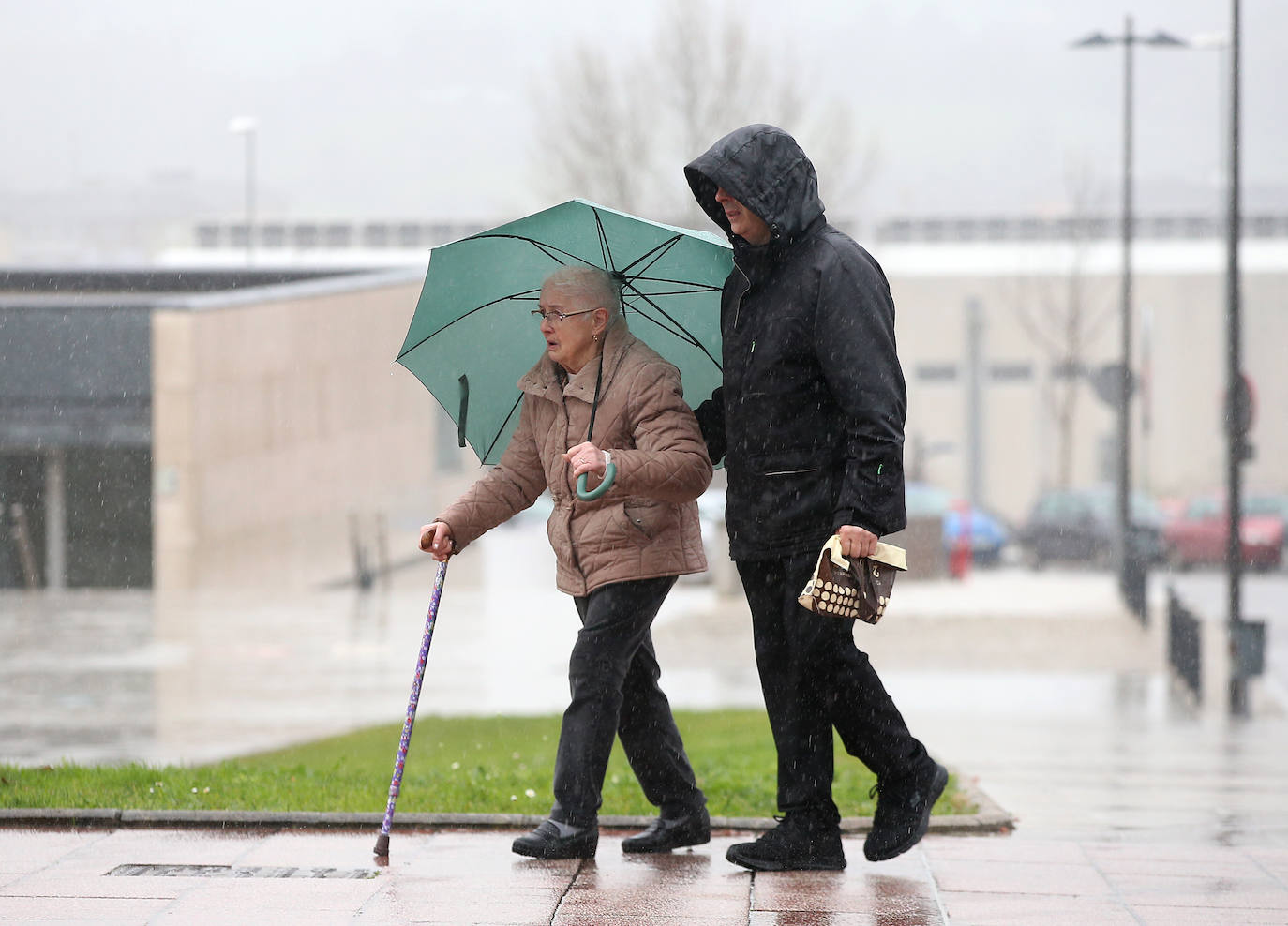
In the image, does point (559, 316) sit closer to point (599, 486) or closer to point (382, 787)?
point (599, 486)

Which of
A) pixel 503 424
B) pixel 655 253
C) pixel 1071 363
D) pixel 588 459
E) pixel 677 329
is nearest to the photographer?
pixel 588 459

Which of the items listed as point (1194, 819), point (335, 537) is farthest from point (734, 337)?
point (335, 537)

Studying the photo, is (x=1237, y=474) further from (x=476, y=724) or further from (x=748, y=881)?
(x=748, y=881)

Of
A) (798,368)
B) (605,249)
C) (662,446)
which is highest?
(605,249)

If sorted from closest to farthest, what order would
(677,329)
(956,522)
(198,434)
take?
1. (677,329)
2. (198,434)
3. (956,522)

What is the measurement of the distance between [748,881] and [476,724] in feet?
24.9

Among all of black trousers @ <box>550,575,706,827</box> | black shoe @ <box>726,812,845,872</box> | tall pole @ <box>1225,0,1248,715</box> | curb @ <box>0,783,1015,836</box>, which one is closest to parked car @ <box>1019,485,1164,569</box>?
tall pole @ <box>1225,0,1248,715</box>

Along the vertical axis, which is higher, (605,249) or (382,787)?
(605,249)

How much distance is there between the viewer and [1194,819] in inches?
284

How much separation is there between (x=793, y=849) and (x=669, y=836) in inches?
18.0

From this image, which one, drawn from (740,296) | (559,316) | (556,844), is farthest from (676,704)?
(740,296)

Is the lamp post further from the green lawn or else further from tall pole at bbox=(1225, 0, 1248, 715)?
the green lawn

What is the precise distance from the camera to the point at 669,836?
16.9 feet

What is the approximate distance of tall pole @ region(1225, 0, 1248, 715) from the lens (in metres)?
15.0
